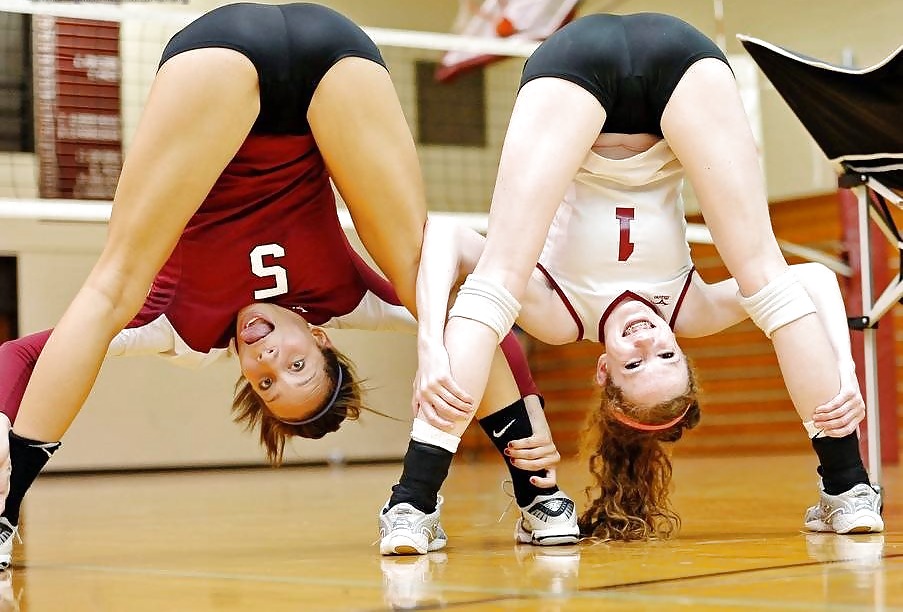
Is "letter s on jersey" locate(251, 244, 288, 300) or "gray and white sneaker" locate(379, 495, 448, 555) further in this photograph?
"letter s on jersey" locate(251, 244, 288, 300)

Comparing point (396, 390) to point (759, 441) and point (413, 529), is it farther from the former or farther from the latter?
point (413, 529)

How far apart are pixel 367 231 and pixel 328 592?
1.16 meters

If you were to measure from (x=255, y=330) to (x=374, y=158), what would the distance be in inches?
20.5

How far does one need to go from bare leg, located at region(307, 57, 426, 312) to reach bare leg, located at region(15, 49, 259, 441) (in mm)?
209

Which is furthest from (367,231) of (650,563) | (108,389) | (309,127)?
(108,389)

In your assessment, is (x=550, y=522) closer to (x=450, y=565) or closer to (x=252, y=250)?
(x=450, y=565)

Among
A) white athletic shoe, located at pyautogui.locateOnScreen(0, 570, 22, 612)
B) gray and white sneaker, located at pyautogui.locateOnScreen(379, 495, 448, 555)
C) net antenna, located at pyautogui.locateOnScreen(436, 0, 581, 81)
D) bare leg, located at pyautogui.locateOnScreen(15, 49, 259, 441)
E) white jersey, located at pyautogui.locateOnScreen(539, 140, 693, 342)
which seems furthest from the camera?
net antenna, located at pyautogui.locateOnScreen(436, 0, 581, 81)

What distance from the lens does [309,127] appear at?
2969 millimetres

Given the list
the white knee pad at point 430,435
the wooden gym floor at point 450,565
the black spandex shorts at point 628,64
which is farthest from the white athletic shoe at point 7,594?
the black spandex shorts at point 628,64

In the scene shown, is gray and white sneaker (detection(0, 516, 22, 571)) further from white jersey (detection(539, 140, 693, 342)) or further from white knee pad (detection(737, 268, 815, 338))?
white knee pad (detection(737, 268, 815, 338))

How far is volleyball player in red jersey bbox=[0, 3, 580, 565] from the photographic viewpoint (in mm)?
2760

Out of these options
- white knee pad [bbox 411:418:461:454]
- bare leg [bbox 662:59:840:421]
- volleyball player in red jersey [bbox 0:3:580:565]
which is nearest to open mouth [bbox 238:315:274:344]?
volleyball player in red jersey [bbox 0:3:580:565]

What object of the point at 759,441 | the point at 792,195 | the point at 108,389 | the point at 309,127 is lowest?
the point at 759,441

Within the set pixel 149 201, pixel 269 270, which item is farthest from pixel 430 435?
pixel 149 201
